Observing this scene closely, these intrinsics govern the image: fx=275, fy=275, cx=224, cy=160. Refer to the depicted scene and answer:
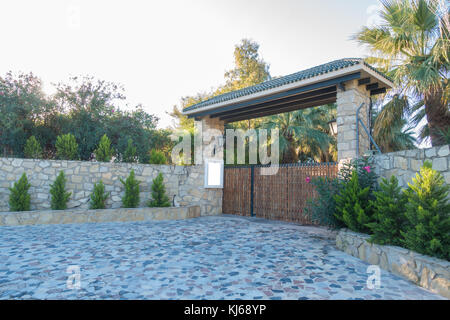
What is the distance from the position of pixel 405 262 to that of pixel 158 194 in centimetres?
766

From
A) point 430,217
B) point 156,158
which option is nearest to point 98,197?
point 156,158

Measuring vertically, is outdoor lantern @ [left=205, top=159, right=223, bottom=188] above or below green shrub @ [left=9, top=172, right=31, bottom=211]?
above

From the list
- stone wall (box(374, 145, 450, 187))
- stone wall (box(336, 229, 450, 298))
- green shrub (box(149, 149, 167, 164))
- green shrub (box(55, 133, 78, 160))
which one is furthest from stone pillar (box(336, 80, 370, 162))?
green shrub (box(55, 133, 78, 160))

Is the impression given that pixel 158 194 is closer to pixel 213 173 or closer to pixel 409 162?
pixel 213 173

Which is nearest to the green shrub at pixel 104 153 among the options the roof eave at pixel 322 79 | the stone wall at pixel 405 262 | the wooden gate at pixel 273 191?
the wooden gate at pixel 273 191

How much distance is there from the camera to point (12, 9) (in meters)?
8.98

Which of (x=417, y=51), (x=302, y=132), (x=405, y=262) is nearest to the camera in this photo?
(x=405, y=262)

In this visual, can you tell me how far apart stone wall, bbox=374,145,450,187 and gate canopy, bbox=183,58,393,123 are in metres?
2.38

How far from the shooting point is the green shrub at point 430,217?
340cm

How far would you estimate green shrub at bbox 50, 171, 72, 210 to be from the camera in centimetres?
842

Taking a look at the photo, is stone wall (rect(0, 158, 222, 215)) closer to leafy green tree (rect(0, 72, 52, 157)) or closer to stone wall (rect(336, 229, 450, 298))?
leafy green tree (rect(0, 72, 52, 157))

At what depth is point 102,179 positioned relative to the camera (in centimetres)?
942

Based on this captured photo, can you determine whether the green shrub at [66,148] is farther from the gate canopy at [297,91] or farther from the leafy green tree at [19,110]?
the gate canopy at [297,91]
